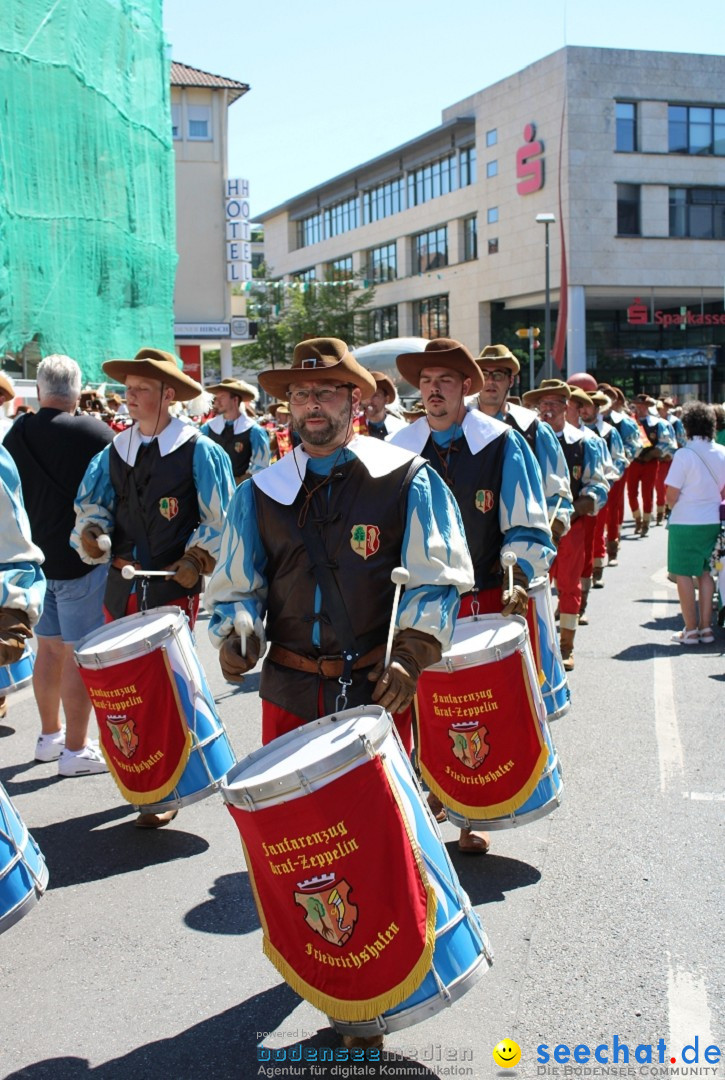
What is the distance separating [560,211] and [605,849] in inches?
2039

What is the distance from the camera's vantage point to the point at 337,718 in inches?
135

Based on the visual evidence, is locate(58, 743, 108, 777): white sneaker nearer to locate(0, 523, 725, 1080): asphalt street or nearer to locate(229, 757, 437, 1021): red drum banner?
locate(0, 523, 725, 1080): asphalt street

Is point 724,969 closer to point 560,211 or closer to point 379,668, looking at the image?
point 379,668

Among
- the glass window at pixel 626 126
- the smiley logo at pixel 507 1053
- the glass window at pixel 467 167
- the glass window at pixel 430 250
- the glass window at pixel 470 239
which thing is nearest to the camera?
the smiley logo at pixel 507 1053

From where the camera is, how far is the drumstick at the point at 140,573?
5520mm

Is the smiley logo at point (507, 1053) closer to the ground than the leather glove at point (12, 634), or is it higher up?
closer to the ground

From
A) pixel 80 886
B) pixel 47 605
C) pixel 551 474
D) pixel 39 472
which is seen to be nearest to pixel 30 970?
pixel 80 886

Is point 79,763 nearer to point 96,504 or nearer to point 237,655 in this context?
point 96,504

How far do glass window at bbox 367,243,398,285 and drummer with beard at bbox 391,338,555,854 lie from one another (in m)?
66.0

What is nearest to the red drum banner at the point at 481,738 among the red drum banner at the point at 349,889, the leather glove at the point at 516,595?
the leather glove at the point at 516,595

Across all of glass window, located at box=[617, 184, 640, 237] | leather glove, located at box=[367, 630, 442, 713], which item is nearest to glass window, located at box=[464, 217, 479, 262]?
glass window, located at box=[617, 184, 640, 237]

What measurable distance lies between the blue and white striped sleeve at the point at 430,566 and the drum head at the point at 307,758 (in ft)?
1.69

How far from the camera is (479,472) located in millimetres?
5633

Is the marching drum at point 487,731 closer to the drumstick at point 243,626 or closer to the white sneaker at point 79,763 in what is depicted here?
the drumstick at point 243,626
